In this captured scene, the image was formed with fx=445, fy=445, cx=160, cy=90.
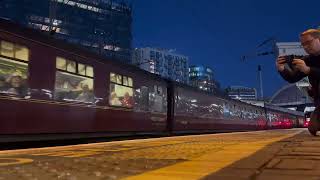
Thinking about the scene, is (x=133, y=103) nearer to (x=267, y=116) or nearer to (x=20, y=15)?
(x=267, y=116)

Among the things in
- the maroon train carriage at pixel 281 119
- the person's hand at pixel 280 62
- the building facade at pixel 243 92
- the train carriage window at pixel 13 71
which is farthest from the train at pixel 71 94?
the building facade at pixel 243 92

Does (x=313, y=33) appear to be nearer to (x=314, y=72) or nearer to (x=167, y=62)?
(x=314, y=72)

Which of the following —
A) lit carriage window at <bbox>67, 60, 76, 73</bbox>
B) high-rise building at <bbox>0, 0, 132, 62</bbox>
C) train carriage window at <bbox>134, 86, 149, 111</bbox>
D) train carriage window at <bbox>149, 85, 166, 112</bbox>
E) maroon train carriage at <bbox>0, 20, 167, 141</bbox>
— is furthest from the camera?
high-rise building at <bbox>0, 0, 132, 62</bbox>

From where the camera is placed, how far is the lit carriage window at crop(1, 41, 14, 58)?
9726 millimetres

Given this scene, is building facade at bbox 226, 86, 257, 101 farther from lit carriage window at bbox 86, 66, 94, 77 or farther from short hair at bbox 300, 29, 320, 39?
short hair at bbox 300, 29, 320, 39

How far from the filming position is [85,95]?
13.0 metres

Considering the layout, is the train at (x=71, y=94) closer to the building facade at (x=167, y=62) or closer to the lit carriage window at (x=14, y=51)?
the lit carriage window at (x=14, y=51)

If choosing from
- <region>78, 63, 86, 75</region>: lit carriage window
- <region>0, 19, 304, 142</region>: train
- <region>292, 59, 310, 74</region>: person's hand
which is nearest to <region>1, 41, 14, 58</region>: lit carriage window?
<region>0, 19, 304, 142</region>: train

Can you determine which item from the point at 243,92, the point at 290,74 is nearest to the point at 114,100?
the point at 290,74

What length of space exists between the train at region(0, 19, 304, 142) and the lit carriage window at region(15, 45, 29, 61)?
2 centimetres

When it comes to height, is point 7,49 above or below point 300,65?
above

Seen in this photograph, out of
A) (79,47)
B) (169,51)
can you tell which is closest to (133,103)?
(79,47)

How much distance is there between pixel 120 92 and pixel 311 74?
447 inches

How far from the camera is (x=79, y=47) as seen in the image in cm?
1304
